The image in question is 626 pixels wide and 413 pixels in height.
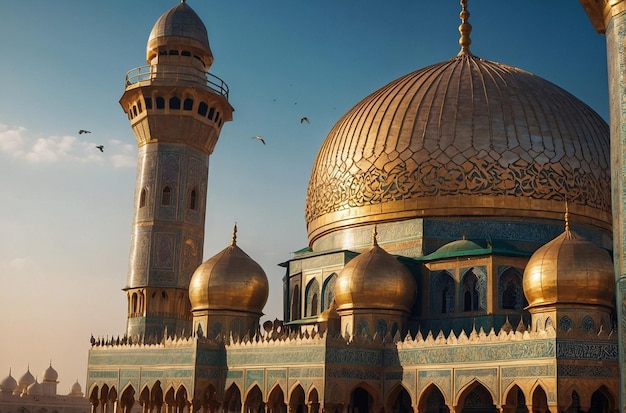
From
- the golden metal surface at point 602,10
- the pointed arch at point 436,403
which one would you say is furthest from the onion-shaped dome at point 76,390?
the golden metal surface at point 602,10

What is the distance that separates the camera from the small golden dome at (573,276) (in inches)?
519

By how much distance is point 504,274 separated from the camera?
1559cm

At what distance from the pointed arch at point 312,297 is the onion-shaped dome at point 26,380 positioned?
16039 mm

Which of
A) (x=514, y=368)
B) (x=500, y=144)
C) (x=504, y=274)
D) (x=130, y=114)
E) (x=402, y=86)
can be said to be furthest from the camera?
(x=130, y=114)

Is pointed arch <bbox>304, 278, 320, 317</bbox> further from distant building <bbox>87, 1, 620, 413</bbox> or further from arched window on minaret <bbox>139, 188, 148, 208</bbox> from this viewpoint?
arched window on minaret <bbox>139, 188, 148, 208</bbox>

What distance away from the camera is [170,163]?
62.2 feet

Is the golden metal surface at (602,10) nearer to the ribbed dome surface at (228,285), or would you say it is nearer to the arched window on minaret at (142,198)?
the ribbed dome surface at (228,285)

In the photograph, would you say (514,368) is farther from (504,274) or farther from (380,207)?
(380,207)

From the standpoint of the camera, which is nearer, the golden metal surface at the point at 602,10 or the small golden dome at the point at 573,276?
the golden metal surface at the point at 602,10

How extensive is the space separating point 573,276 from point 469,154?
162 inches

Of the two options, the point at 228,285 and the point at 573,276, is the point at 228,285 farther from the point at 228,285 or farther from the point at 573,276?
the point at 573,276

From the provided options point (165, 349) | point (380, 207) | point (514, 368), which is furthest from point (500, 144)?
point (165, 349)

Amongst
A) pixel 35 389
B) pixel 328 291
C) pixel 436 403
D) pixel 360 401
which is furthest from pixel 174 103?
pixel 35 389

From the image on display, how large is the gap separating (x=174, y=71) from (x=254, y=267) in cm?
517
